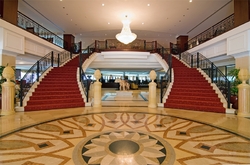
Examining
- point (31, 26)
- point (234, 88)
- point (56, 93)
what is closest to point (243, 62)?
point (234, 88)

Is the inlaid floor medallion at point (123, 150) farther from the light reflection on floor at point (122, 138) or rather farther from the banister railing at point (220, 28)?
the banister railing at point (220, 28)

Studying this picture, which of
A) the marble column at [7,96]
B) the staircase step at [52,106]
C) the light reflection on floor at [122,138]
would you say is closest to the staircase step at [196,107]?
the light reflection on floor at [122,138]

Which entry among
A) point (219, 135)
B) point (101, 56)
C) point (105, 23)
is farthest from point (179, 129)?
point (105, 23)

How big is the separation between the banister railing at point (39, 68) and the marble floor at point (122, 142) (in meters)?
2.09

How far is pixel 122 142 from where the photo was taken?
269 centimetres

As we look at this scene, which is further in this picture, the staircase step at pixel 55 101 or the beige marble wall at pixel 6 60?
the beige marble wall at pixel 6 60

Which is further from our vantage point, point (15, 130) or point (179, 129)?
point (179, 129)

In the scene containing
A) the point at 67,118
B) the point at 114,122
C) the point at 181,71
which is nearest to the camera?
the point at 114,122

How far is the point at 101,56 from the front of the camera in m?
11.5

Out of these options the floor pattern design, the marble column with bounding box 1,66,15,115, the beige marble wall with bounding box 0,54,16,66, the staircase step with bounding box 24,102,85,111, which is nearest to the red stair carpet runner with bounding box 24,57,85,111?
the staircase step with bounding box 24,102,85,111

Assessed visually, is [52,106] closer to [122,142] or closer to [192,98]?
[122,142]

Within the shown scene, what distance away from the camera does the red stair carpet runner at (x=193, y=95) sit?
18.1ft

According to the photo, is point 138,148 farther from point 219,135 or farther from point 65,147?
point 219,135

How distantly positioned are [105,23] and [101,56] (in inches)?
104
